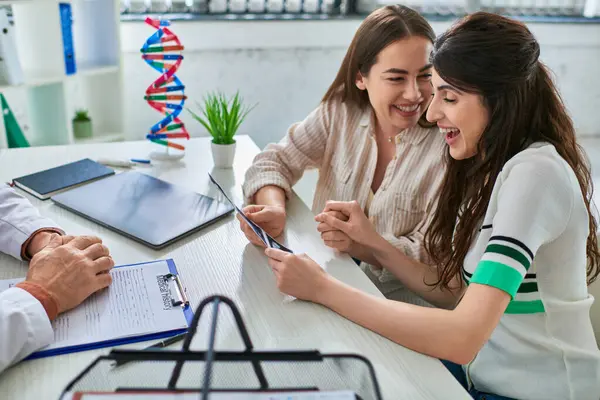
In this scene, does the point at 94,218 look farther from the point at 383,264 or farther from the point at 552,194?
the point at 552,194

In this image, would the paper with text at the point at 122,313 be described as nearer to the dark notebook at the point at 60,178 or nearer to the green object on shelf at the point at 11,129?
the dark notebook at the point at 60,178

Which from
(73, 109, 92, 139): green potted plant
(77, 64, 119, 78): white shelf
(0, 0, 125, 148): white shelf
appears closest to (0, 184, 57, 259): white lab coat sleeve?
(0, 0, 125, 148): white shelf

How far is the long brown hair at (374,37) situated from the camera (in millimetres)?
1357

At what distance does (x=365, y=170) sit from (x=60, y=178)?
2.54 ft

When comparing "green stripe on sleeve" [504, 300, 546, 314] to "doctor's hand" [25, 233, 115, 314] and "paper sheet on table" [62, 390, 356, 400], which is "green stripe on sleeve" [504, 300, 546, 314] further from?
"doctor's hand" [25, 233, 115, 314]

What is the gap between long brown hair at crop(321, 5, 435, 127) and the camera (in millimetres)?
1357

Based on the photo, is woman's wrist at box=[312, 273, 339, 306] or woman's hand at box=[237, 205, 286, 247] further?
woman's hand at box=[237, 205, 286, 247]

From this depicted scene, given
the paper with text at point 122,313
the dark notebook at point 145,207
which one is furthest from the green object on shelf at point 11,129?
the paper with text at point 122,313

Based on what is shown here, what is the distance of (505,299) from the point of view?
34.5 inches

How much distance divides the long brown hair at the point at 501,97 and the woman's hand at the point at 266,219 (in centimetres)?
38

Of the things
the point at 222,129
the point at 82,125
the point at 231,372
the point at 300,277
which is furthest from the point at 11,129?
the point at 231,372

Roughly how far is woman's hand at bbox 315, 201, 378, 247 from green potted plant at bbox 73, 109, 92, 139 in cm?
166

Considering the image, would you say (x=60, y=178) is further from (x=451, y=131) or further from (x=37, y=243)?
(x=451, y=131)

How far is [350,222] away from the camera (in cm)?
123
